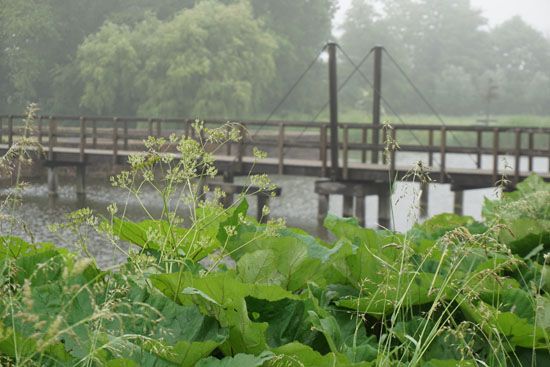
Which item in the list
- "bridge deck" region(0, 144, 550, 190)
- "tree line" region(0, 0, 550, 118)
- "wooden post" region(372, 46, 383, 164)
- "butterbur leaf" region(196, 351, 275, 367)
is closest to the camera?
"butterbur leaf" region(196, 351, 275, 367)

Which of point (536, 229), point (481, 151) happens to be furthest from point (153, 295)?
point (481, 151)

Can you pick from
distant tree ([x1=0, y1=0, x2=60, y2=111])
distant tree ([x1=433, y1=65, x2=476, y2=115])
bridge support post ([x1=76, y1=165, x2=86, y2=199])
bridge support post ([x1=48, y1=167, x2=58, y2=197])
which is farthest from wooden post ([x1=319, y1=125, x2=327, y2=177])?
distant tree ([x1=433, y1=65, x2=476, y2=115])

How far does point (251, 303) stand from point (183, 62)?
3650 centimetres

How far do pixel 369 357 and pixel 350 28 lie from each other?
75202 millimetres

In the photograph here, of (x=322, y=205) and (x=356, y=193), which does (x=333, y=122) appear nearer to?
(x=356, y=193)

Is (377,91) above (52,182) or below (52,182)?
above

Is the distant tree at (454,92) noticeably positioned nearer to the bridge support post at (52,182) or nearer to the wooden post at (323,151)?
the bridge support post at (52,182)

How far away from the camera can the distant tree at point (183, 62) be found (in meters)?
38.4

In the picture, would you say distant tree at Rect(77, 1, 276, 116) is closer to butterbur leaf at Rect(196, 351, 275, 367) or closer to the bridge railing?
the bridge railing

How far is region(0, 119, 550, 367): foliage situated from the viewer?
5.25 feet

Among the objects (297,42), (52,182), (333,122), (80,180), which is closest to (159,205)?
(52,182)

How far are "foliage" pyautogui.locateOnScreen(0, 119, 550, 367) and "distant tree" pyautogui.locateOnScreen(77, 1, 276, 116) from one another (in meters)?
35.2

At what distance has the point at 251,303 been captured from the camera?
1.82m

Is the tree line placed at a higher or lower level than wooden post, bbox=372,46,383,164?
higher
